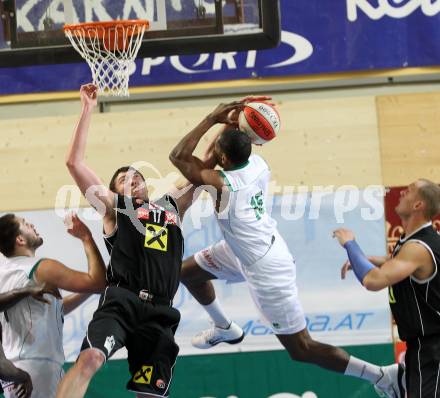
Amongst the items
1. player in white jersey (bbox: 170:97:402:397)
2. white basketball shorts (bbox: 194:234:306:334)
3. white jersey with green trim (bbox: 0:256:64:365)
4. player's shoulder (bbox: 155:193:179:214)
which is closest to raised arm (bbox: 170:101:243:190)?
player in white jersey (bbox: 170:97:402:397)

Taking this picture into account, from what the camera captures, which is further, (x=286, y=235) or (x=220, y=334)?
(x=286, y=235)

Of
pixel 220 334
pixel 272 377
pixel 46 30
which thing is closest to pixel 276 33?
pixel 46 30

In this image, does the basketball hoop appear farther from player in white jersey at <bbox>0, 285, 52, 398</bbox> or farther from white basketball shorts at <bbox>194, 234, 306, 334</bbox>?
player in white jersey at <bbox>0, 285, 52, 398</bbox>

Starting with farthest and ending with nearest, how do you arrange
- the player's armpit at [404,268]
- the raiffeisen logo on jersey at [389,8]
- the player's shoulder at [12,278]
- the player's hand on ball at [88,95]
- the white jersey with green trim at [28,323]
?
the raiffeisen logo on jersey at [389,8] → the player's shoulder at [12,278] → the white jersey with green trim at [28,323] → the player's hand on ball at [88,95] → the player's armpit at [404,268]

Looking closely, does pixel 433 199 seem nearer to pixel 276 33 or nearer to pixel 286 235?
pixel 276 33

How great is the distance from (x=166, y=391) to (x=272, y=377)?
247 centimetres

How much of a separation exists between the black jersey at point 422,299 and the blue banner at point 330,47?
301cm

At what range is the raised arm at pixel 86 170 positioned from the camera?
7059mm

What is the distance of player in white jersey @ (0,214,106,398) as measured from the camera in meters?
7.35

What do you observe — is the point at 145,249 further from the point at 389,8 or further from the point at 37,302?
the point at 389,8

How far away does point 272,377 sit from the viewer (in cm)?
933

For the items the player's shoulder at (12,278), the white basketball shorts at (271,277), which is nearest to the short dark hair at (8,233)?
the player's shoulder at (12,278)

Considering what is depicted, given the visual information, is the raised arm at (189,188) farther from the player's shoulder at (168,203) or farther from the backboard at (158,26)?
the backboard at (158,26)

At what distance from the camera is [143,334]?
700cm
